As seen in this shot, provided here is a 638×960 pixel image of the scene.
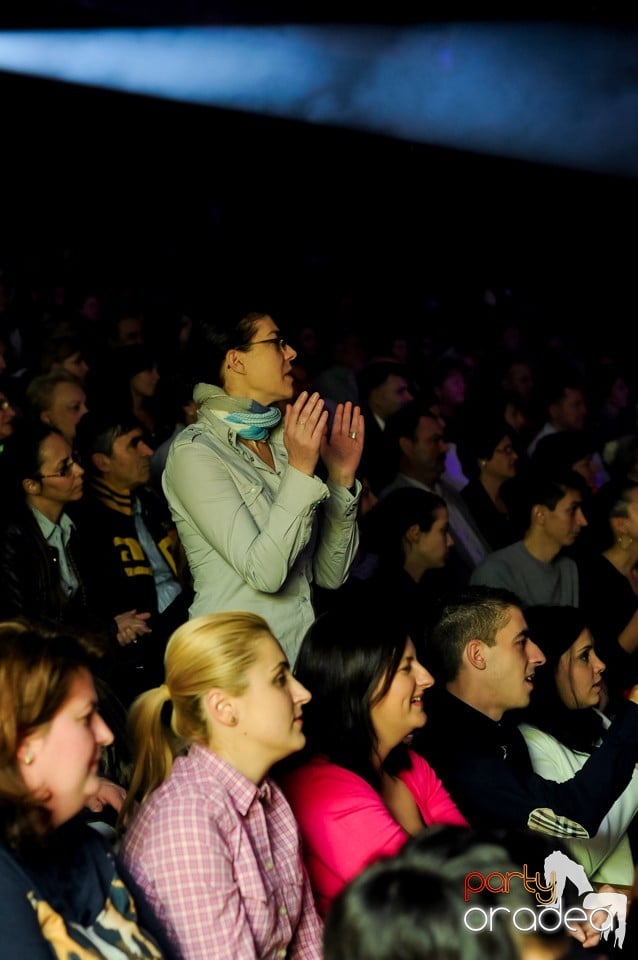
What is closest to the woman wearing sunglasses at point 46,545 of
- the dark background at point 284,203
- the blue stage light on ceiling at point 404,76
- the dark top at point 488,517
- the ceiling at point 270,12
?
the dark top at point 488,517

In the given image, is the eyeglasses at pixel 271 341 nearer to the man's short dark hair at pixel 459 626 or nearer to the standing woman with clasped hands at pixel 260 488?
the standing woman with clasped hands at pixel 260 488

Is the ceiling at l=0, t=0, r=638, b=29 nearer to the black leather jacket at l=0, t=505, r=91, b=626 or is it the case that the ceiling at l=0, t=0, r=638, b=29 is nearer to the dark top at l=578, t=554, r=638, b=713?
the dark top at l=578, t=554, r=638, b=713

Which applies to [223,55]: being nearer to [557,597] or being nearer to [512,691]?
→ [557,597]

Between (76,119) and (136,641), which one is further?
(76,119)

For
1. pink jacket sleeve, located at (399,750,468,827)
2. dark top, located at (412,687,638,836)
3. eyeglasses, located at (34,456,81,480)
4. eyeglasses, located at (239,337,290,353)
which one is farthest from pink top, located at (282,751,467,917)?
eyeglasses, located at (34,456,81,480)

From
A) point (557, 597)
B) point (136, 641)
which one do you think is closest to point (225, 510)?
point (136, 641)

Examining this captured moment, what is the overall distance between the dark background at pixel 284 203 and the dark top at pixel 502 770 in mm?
5876

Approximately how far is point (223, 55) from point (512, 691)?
7035 mm

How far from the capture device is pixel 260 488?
94.7 inches

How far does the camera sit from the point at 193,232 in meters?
8.91

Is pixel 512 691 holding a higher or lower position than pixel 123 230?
lower

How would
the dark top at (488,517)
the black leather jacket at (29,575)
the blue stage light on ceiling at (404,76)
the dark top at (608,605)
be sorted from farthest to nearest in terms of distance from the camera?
the blue stage light on ceiling at (404,76), the dark top at (488,517), the dark top at (608,605), the black leather jacket at (29,575)

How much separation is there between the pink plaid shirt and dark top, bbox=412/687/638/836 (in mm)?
555

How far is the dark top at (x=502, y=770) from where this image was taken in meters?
2.32
